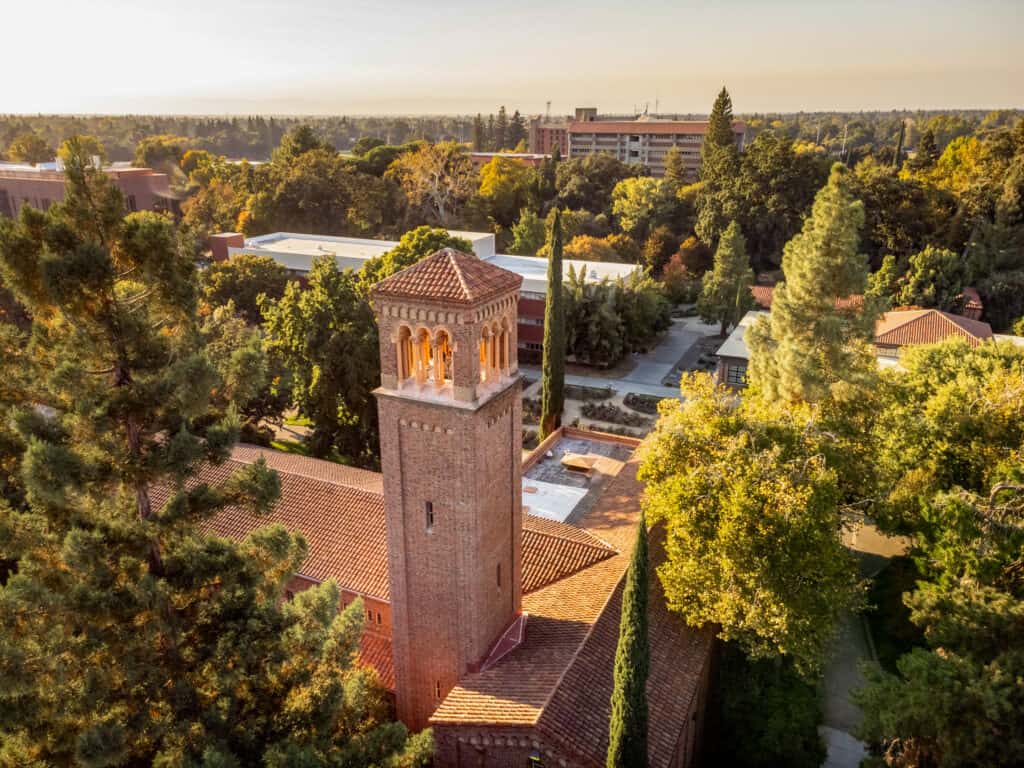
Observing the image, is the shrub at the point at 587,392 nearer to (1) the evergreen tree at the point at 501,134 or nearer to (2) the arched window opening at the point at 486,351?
(2) the arched window opening at the point at 486,351

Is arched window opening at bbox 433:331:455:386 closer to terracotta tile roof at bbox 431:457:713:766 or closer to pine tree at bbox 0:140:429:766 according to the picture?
pine tree at bbox 0:140:429:766

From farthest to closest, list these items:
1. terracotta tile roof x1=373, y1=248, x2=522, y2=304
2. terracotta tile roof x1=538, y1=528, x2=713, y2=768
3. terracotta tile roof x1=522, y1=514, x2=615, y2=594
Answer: terracotta tile roof x1=522, y1=514, x2=615, y2=594 → terracotta tile roof x1=538, y1=528, x2=713, y2=768 → terracotta tile roof x1=373, y1=248, x2=522, y2=304

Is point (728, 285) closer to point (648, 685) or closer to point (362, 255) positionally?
point (362, 255)

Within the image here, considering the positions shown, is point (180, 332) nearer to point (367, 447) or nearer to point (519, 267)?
point (367, 447)

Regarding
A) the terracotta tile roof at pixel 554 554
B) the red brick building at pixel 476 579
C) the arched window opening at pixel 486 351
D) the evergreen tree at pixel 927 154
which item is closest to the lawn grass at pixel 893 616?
the red brick building at pixel 476 579

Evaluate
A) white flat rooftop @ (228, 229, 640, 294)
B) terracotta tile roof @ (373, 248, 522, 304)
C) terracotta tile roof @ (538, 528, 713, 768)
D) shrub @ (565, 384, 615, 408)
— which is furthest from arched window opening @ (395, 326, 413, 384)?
white flat rooftop @ (228, 229, 640, 294)

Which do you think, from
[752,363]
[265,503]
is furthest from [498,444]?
[752,363]
